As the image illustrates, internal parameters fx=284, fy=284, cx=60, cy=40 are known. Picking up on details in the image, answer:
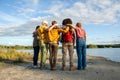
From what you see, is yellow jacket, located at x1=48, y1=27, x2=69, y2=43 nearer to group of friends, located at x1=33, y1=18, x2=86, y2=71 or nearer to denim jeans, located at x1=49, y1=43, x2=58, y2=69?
group of friends, located at x1=33, y1=18, x2=86, y2=71

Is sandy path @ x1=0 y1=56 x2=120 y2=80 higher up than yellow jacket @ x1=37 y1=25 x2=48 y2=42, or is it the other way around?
yellow jacket @ x1=37 y1=25 x2=48 y2=42

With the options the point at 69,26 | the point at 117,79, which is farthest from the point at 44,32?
the point at 117,79

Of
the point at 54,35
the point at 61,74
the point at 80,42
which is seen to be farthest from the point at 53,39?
the point at 61,74

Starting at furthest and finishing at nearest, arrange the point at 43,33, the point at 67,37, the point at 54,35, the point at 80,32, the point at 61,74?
the point at 43,33 → the point at 80,32 → the point at 54,35 → the point at 67,37 → the point at 61,74

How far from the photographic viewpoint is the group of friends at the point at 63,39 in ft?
40.3

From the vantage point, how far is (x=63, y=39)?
12.3 m

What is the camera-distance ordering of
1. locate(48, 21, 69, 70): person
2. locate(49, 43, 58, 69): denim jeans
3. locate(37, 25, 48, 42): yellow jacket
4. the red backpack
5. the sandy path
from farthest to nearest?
locate(37, 25, 48, 42): yellow jacket
locate(49, 43, 58, 69): denim jeans
locate(48, 21, 69, 70): person
the red backpack
the sandy path

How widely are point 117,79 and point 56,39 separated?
3.90 m

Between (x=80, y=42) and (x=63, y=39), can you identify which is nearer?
(x=63, y=39)

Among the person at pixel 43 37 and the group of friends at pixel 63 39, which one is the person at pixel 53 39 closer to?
the group of friends at pixel 63 39

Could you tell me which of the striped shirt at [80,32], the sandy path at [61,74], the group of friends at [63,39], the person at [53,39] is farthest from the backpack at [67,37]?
the sandy path at [61,74]

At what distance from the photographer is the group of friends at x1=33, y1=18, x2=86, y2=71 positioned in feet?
40.3

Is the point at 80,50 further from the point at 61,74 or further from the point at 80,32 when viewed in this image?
the point at 61,74

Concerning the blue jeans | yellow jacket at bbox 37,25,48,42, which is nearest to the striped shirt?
the blue jeans
